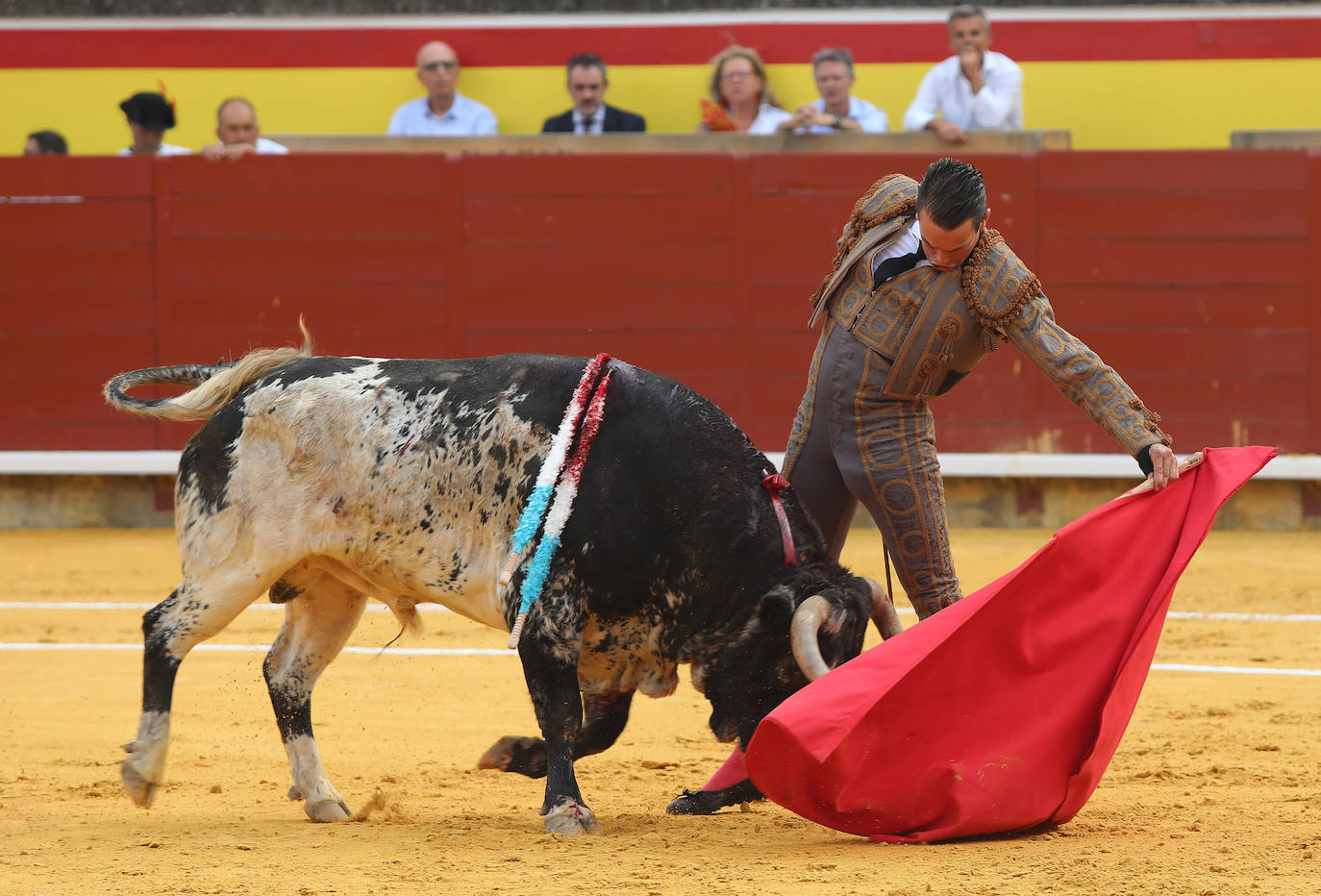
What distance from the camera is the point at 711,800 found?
357 centimetres

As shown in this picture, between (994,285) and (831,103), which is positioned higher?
(831,103)

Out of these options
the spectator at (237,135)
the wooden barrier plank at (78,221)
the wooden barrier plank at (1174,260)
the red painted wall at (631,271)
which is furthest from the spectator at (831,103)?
the wooden barrier plank at (78,221)

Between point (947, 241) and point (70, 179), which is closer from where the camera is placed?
point (947, 241)

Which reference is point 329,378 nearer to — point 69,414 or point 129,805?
point 129,805

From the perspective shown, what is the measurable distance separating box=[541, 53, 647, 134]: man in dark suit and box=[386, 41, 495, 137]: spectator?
464mm

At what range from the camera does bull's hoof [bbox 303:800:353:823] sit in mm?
3574

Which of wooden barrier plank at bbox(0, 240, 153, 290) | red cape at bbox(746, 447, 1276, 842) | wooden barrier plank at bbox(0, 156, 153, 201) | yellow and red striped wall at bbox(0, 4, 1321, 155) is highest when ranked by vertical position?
yellow and red striped wall at bbox(0, 4, 1321, 155)

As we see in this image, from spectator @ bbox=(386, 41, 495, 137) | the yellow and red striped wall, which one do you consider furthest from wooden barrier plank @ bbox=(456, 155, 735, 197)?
the yellow and red striped wall

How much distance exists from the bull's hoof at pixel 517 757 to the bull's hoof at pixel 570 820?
0.30 meters

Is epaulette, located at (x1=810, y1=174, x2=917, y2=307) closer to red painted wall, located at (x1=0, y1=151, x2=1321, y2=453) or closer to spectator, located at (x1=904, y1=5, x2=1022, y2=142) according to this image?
red painted wall, located at (x1=0, y1=151, x2=1321, y2=453)

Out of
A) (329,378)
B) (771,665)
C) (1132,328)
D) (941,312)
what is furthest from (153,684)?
(1132,328)

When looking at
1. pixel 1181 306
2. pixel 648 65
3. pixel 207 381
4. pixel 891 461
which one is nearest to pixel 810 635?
pixel 891 461

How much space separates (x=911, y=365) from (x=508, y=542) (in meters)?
0.89

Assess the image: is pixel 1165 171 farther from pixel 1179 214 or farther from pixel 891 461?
pixel 891 461
